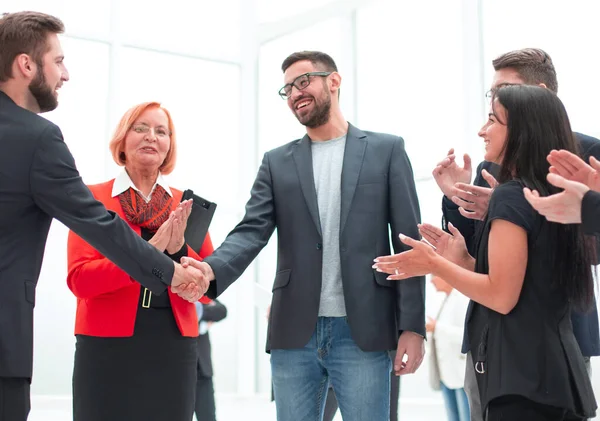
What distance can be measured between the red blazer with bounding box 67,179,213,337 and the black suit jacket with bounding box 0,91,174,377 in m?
0.17

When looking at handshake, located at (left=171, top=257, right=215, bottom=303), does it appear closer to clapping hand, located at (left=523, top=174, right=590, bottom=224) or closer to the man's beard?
the man's beard

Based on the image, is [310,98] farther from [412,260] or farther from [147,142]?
[412,260]

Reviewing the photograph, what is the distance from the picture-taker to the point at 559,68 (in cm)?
458

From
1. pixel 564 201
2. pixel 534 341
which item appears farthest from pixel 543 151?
pixel 534 341

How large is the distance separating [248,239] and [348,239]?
1.39ft

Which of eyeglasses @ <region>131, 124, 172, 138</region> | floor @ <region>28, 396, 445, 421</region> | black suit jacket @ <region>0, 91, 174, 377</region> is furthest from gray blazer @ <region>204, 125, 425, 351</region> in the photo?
floor @ <region>28, 396, 445, 421</region>

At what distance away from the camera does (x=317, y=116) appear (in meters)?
2.64

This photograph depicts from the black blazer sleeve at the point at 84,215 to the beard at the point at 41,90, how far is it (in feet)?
0.51

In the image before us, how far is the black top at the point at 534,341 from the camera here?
167 cm

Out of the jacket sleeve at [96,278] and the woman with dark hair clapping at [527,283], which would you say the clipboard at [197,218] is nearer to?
the jacket sleeve at [96,278]

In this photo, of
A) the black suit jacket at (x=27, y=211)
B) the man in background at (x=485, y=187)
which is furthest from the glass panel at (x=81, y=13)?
the man in background at (x=485, y=187)

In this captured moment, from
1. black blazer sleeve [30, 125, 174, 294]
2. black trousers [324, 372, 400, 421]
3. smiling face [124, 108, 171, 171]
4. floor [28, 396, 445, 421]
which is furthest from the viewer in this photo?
floor [28, 396, 445, 421]

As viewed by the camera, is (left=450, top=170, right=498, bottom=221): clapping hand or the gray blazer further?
the gray blazer

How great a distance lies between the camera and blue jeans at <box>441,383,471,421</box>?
3.90 metres
